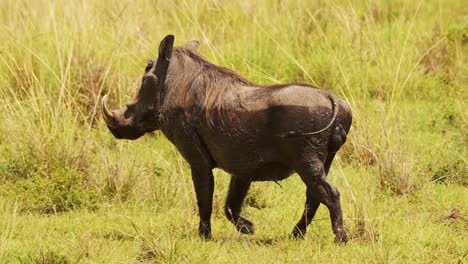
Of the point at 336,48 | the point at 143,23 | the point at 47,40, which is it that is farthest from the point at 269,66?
the point at 47,40

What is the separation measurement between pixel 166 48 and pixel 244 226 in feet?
3.83

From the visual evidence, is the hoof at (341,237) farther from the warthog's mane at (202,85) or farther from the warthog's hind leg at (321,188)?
the warthog's mane at (202,85)

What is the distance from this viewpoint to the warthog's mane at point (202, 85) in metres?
5.81

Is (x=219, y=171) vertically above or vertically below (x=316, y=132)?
below

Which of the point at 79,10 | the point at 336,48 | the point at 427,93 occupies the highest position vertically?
the point at 79,10

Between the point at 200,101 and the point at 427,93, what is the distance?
443 cm

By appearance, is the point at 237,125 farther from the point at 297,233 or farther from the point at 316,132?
the point at 297,233

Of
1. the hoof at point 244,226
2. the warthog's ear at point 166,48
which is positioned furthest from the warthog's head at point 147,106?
the hoof at point 244,226

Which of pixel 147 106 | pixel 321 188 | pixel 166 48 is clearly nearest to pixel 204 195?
pixel 147 106

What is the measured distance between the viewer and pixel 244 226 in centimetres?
→ 600

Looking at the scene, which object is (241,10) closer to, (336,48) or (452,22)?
(336,48)

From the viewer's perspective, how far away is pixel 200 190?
5996 millimetres

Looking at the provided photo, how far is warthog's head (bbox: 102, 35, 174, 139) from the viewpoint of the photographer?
6.02 m

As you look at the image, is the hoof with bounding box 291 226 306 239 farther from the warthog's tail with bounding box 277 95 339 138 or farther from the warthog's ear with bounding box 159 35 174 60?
the warthog's ear with bounding box 159 35 174 60
